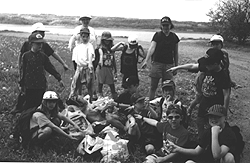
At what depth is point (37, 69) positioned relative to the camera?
4461mm

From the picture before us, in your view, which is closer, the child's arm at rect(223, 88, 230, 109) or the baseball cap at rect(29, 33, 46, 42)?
the child's arm at rect(223, 88, 230, 109)

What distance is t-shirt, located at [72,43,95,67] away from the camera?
17.3 ft

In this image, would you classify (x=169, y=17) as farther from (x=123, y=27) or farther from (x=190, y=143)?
(x=190, y=143)

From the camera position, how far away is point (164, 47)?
5152mm

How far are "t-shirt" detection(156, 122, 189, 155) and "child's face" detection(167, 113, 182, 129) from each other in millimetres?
55

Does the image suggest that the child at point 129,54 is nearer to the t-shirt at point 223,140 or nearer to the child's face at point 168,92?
the child's face at point 168,92

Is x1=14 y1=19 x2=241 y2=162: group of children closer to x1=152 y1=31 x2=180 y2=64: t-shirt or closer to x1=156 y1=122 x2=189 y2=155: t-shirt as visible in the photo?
x1=156 y1=122 x2=189 y2=155: t-shirt

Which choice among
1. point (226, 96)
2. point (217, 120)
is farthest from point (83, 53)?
point (217, 120)

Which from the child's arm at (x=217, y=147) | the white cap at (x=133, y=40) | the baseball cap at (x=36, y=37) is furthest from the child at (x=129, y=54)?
the child's arm at (x=217, y=147)

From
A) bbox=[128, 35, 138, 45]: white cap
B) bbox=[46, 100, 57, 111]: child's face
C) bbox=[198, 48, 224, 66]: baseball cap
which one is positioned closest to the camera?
bbox=[198, 48, 224, 66]: baseball cap

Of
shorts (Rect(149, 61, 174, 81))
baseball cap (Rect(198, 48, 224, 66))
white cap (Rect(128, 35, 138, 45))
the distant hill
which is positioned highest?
the distant hill

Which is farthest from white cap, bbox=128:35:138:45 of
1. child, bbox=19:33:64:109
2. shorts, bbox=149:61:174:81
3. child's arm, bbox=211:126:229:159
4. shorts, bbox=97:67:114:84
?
child's arm, bbox=211:126:229:159

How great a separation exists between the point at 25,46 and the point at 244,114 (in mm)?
3385

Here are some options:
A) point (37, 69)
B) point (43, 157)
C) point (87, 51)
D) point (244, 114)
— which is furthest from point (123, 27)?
point (43, 157)
